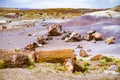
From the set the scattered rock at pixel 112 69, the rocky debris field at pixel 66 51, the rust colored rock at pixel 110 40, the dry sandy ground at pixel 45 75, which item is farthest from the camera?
the rust colored rock at pixel 110 40

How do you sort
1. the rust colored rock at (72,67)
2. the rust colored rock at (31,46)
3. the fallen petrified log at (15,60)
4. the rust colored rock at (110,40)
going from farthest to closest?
the rust colored rock at (110,40) < the rust colored rock at (31,46) < the rust colored rock at (72,67) < the fallen petrified log at (15,60)

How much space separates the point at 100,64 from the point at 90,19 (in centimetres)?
1692

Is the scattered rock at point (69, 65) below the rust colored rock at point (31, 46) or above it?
above

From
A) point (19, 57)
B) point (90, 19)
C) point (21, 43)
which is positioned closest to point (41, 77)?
point (19, 57)

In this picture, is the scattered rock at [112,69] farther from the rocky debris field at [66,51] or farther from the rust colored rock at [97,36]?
the rust colored rock at [97,36]

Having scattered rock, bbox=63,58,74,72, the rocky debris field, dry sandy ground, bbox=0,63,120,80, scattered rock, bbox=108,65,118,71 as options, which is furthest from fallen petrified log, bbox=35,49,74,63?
scattered rock, bbox=108,65,118,71

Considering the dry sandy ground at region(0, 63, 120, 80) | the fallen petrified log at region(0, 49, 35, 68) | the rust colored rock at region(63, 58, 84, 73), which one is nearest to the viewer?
the dry sandy ground at region(0, 63, 120, 80)

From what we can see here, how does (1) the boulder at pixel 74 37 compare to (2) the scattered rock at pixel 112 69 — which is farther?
(1) the boulder at pixel 74 37

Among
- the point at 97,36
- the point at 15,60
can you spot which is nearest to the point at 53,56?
the point at 15,60

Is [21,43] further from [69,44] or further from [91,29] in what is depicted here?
[91,29]

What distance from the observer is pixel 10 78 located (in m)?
12.1

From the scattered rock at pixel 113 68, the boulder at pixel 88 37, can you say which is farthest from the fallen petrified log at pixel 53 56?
the boulder at pixel 88 37

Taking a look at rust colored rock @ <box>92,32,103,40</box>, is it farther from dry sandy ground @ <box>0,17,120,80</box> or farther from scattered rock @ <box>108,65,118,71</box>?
scattered rock @ <box>108,65,118,71</box>

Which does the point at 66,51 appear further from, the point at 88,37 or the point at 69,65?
the point at 88,37
